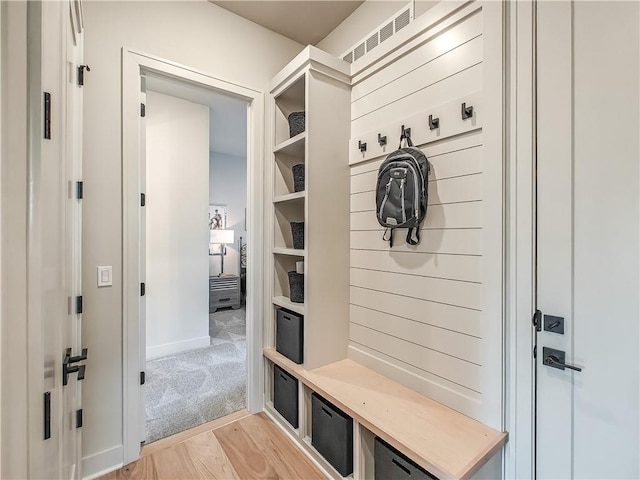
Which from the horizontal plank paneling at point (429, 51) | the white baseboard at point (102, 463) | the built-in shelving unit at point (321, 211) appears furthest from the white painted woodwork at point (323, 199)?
the white baseboard at point (102, 463)

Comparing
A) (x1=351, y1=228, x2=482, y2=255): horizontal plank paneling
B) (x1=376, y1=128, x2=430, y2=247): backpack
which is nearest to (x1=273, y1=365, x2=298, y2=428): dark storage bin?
(x1=351, y1=228, x2=482, y2=255): horizontal plank paneling

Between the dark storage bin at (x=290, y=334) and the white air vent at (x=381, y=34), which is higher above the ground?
the white air vent at (x=381, y=34)

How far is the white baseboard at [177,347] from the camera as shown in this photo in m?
3.28

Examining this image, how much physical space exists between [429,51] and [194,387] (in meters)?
3.07

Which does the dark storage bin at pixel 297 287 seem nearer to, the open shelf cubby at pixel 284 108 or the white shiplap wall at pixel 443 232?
the white shiplap wall at pixel 443 232

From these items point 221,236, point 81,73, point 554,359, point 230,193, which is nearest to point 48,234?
point 81,73

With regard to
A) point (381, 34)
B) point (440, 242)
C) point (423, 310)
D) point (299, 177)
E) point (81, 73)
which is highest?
point (381, 34)

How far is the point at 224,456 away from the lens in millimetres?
1799

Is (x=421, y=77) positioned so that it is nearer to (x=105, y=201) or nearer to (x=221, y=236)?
(x=105, y=201)

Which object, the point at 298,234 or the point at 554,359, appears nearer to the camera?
the point at 554,359

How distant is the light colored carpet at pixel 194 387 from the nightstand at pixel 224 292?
4.81 feet

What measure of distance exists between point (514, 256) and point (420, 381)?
32.3 inches

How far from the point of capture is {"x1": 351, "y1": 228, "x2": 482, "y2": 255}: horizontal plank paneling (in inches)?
54.1

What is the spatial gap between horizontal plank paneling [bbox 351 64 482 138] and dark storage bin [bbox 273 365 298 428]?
5.67ft
